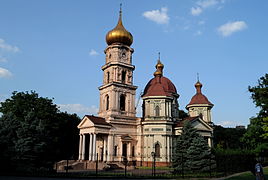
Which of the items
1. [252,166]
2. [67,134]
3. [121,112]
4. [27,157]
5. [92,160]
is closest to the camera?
[252,166]

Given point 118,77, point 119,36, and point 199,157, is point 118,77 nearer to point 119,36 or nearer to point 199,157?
point 119,36

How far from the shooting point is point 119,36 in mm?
40500

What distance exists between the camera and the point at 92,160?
116ft

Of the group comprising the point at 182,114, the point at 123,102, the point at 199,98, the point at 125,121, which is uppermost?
the point at 199,98

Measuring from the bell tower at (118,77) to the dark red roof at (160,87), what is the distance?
295 cm

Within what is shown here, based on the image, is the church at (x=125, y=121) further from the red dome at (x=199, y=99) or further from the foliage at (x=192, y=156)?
the foliage at (x=192, y=156)

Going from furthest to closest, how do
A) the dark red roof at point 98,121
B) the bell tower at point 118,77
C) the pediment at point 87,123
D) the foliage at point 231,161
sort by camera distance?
the bell tower at point 118,77 → the pediment at point 87,123 → the dark red roof at point 98,121 → the foliage at point 231,161

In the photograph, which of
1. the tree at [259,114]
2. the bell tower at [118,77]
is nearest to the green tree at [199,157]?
the tree at [259,114]

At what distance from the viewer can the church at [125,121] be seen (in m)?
37.0

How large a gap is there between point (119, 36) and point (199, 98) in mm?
20454

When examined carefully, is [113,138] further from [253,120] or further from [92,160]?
[253,120]

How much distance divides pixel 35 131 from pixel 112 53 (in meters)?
18.6

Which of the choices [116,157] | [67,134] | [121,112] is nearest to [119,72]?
[121,112]

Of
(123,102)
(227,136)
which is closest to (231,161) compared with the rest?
(123,102)
